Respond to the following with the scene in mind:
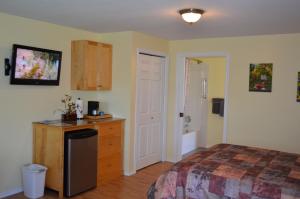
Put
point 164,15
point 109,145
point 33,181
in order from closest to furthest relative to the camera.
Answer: point 164,15 < point 33,181 < point 109,145

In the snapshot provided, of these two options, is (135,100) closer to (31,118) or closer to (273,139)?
(31,118)

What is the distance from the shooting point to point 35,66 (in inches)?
153

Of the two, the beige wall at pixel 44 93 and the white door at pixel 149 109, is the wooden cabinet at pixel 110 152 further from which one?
the white door at pixel 149 109

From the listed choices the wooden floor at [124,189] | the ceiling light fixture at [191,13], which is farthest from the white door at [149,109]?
the ceiling light fixture at [191,13]

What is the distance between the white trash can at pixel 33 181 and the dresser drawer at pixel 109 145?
33.6 inches

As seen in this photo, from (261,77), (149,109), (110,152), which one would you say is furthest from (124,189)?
(261,77)

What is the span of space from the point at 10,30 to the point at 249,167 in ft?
10.9

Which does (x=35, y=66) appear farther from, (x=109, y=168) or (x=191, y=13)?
(x=191, y=13)

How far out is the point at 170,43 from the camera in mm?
5535

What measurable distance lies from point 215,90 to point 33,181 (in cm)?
443

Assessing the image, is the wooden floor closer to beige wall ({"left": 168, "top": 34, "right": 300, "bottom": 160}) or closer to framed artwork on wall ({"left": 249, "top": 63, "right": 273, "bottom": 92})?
beige wall ({"left": 168, "top": 34, "right": 300, "bottom": 160})

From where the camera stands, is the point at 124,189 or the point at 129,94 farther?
the point at 129,94

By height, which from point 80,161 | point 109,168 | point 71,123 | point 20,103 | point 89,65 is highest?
point 89,65

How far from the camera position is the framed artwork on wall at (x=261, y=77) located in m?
4.56
